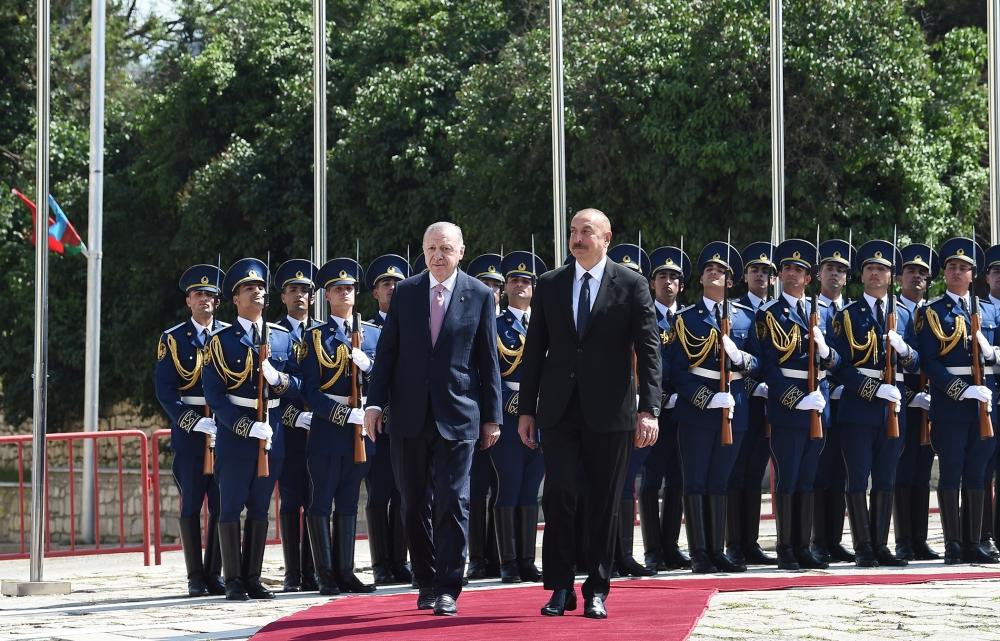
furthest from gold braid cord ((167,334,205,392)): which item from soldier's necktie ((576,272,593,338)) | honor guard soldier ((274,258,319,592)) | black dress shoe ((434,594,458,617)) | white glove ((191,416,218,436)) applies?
soldier's necktie ((576,272,593,338))

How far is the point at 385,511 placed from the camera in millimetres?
10266

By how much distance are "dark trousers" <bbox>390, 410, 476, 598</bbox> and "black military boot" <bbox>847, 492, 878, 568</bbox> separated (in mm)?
3238

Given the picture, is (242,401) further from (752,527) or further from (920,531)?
(920,531)

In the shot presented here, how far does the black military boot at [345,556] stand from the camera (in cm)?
959

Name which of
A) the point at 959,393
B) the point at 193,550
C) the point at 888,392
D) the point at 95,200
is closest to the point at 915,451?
the point at 959,393

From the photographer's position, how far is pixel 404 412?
8.09m

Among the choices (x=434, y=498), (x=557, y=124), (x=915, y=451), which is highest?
(x=557, y=124)

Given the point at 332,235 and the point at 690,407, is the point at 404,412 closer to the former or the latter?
the point at 690,407

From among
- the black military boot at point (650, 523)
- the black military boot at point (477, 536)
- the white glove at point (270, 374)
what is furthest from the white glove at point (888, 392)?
the white glove at point (270, 374)

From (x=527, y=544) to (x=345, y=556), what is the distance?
106 cm

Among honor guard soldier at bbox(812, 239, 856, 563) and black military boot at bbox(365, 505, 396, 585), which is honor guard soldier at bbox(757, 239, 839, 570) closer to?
honor guard soldier at bbox(812, 239, 856, 563)

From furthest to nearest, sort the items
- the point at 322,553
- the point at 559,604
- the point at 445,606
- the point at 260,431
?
the point at 322,553
the point at 260,431
the point at 445,606
the point at 559,604

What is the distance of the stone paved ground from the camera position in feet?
22.9

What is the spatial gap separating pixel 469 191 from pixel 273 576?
41.2ft
